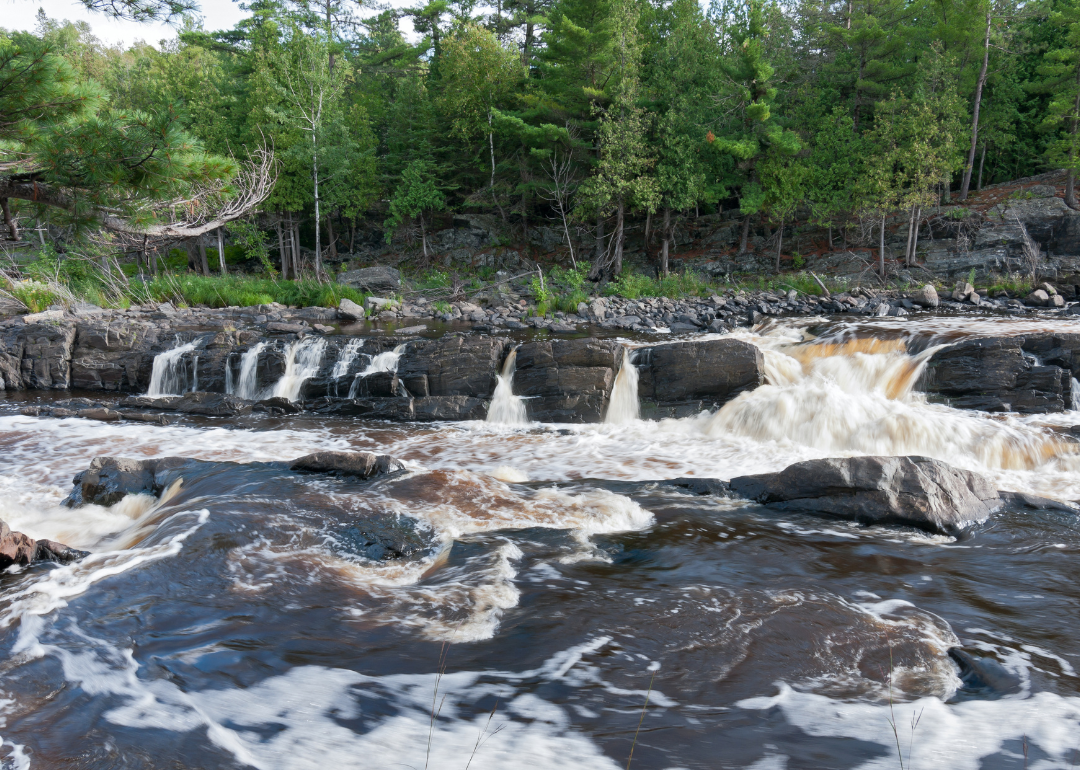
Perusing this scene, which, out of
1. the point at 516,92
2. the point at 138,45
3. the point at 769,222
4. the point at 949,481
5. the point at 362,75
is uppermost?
the point at 138,45

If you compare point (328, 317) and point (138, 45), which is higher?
point (138, 45)

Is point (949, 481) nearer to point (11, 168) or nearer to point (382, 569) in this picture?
point (382, 569)

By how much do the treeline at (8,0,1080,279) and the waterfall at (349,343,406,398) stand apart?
43.1 ft

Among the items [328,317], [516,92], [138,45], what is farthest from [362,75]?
[138,45]

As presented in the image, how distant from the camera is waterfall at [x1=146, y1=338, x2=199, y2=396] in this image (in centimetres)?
1112

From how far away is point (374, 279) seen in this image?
2503cm

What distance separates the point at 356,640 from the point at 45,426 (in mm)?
8293

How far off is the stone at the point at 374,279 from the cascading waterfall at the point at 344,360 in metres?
13.3

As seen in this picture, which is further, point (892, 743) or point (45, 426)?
point (45, 426)

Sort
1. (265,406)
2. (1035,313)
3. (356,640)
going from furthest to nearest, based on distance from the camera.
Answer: (1035,313) < (265,406) < (356,640)

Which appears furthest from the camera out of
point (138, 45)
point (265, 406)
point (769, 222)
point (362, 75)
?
point (138, 45)

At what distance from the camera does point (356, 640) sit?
10.8ft

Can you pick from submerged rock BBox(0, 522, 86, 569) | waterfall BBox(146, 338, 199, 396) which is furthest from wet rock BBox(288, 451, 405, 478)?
waterfall BBox(146, 338, 199, 396)

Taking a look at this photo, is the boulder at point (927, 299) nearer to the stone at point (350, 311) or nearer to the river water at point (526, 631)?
the river water at point (526, 631)
